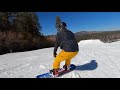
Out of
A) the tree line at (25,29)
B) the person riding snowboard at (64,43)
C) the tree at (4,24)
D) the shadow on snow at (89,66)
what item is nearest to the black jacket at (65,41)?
the person riding snowboard at (64,43)

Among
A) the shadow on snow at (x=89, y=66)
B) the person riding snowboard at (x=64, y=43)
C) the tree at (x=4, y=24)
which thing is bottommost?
the shadow on snow at (x=89, y=66)

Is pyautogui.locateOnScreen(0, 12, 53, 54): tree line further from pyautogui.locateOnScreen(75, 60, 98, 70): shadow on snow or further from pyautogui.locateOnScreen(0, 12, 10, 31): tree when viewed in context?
pyautogui.locateOnScreen(75, 60, 98, 70): shadow on snow

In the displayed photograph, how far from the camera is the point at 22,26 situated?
9203 millimetres

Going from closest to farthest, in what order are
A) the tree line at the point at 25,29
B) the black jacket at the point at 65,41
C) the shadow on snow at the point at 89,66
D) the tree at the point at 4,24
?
the black jacket at the point at 65,41 < the shadow on snow at the point at 89,66 < the tree line at the point at 25,29 < the tree at the point at 4,24

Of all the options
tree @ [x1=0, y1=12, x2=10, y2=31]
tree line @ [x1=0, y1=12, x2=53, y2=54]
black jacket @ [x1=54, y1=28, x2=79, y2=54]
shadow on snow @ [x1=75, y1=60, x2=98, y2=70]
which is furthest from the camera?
tree @ [x1=0, y1=12, x2=10, y2=31]

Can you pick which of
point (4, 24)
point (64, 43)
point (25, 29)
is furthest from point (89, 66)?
point (4, 24)

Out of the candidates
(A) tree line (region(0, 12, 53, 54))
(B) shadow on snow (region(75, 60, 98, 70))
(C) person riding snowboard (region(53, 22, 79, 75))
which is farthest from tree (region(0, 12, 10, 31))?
(B) shadow on snow (region(75, 60, 98, 70))

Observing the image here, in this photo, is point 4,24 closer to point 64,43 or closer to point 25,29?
point 25,29

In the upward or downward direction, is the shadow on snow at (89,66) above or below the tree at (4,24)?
below

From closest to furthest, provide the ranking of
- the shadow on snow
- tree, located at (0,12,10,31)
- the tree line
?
the shadow on snow < the tree line < tree, located at (0,12,10,31)

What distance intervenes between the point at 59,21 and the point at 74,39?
2.08 ft

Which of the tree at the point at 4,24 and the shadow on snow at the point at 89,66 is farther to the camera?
the tree at the point at 4,24

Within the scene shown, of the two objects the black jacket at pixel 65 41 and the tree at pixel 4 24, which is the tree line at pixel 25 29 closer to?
the tree at pixel 4 24
